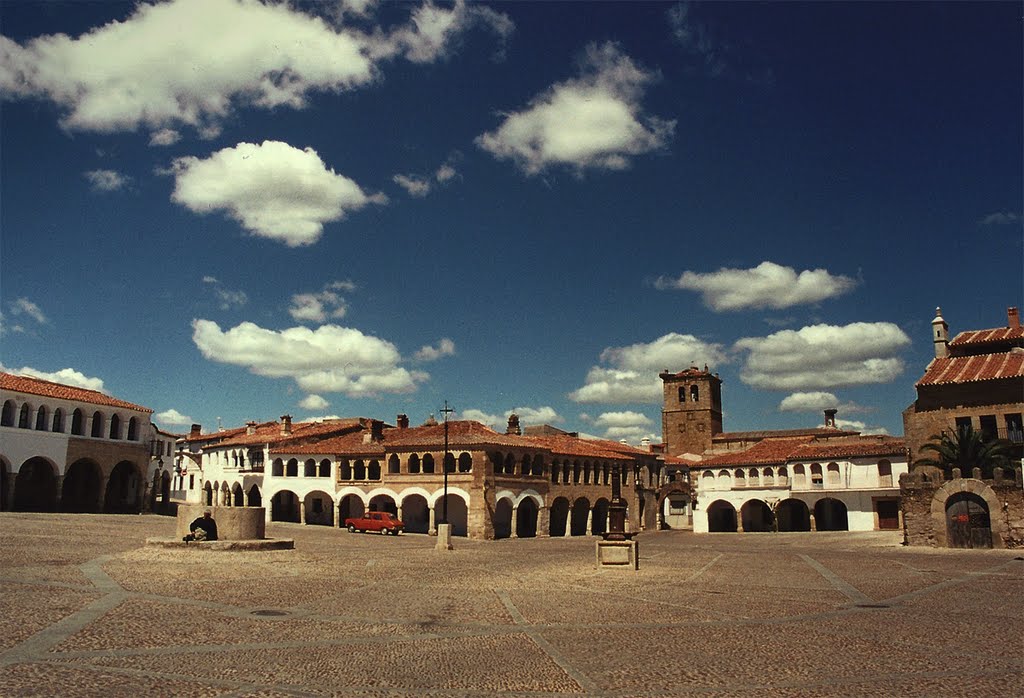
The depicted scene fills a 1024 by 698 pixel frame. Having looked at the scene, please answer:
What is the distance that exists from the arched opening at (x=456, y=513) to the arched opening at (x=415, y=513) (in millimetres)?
1304

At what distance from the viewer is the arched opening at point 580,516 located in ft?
180

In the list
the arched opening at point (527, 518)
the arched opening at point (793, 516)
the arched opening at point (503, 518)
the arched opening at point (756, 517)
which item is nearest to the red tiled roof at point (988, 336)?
the arched opening at point (793, 516)

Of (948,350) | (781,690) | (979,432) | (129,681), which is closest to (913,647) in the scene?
(781,690)

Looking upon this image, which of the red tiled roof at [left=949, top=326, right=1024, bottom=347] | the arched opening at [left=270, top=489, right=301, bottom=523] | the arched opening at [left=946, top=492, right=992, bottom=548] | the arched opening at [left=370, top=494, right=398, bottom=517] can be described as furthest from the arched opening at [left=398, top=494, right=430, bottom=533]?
the red tiled roof at [left=949, top=326, right=1024, bottom=347]

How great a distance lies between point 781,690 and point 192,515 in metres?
20.0

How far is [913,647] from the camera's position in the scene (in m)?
11.0

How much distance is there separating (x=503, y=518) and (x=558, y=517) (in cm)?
598

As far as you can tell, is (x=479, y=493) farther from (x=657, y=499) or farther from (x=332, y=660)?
(x=332, y=660)

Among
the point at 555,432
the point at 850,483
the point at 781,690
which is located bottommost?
the point at 781,690

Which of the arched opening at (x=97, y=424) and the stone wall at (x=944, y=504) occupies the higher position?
the arched opening at (x=97, y=424)

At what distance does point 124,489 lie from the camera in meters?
52.7

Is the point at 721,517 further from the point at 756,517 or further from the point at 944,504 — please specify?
the point at 944,504

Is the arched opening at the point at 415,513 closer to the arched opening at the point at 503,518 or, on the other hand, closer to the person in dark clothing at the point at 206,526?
the arched opening at the point at 503,518

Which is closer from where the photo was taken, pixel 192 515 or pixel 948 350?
pixel 192 515
